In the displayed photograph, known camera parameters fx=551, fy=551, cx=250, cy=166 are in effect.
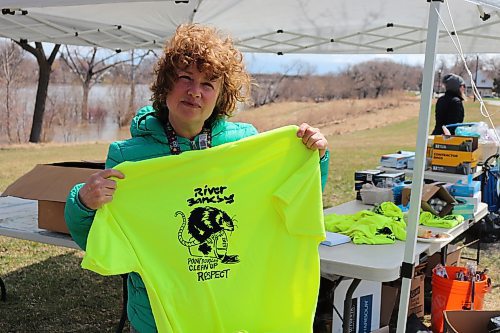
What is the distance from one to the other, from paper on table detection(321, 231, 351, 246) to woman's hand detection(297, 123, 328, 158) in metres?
0.96

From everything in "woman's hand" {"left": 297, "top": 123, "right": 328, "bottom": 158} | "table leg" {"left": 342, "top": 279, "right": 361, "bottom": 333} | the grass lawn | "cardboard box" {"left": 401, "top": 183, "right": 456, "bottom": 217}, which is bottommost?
the grass lawn

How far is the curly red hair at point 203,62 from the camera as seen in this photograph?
1.67 metres

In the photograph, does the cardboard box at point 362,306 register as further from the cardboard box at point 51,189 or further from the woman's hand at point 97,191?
the woman's hand at point 97,191

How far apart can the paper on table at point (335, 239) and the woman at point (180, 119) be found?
900mm

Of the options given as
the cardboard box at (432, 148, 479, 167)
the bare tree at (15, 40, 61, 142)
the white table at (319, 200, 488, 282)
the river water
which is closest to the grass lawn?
the cardboard box at (432, 148, 479, 167)

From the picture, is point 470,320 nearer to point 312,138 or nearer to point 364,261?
point 364,261

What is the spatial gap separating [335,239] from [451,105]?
4363 millimetres

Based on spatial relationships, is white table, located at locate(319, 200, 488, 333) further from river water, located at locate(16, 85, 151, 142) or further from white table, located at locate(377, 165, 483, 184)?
river water, located at locate(16, 85, 151, 142)

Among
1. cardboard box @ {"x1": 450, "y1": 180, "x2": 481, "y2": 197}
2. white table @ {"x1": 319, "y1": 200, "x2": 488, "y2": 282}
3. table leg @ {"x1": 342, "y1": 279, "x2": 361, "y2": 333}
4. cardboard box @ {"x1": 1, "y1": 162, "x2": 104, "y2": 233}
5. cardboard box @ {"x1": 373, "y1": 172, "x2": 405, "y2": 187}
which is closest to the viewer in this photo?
white table @ {"x1": 319, "y1": 200, "x2": 488, "y2": 282}

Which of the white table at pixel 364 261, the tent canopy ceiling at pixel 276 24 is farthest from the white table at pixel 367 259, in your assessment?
the tent canopy ceiling at pixel 276 24

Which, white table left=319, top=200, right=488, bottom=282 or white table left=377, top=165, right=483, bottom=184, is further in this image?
white table left=377, top=165, right=483, bottom=184

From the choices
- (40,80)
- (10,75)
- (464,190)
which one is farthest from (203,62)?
(10,75)

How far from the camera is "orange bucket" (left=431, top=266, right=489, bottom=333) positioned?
3.32 metres

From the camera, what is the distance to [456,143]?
14.7 ft
